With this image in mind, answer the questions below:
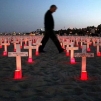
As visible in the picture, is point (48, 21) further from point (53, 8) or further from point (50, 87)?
point (50, 87)

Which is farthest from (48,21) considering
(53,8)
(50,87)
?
(50,87)

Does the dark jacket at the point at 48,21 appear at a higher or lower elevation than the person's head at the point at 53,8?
lower

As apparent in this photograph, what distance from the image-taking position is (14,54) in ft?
27.0

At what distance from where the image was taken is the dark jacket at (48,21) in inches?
533

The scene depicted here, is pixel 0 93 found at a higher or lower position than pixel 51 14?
lower

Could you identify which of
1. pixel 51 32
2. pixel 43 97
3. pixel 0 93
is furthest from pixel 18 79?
pixel 51 32

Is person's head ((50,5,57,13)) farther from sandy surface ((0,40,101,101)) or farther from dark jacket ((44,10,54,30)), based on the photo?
sandy surface ((0,40,101,101))

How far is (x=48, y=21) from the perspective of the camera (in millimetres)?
13609

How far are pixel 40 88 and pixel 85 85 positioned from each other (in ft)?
3.78

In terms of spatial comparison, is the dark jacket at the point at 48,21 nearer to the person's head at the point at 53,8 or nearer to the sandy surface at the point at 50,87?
the person's head at the point at 53,8

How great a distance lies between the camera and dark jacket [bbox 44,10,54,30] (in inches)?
533

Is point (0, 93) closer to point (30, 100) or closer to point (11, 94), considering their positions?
point (11, 94)

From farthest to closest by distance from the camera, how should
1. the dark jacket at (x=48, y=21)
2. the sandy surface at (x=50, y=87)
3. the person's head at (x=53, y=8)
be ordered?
the dark jacket at (x=48, y=21) → the person's head at (x=53, y=8) → the sandy surface at (x=50, y=87)

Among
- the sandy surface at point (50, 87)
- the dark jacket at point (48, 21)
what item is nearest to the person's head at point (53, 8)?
the dark jacket at point (48, 21)
